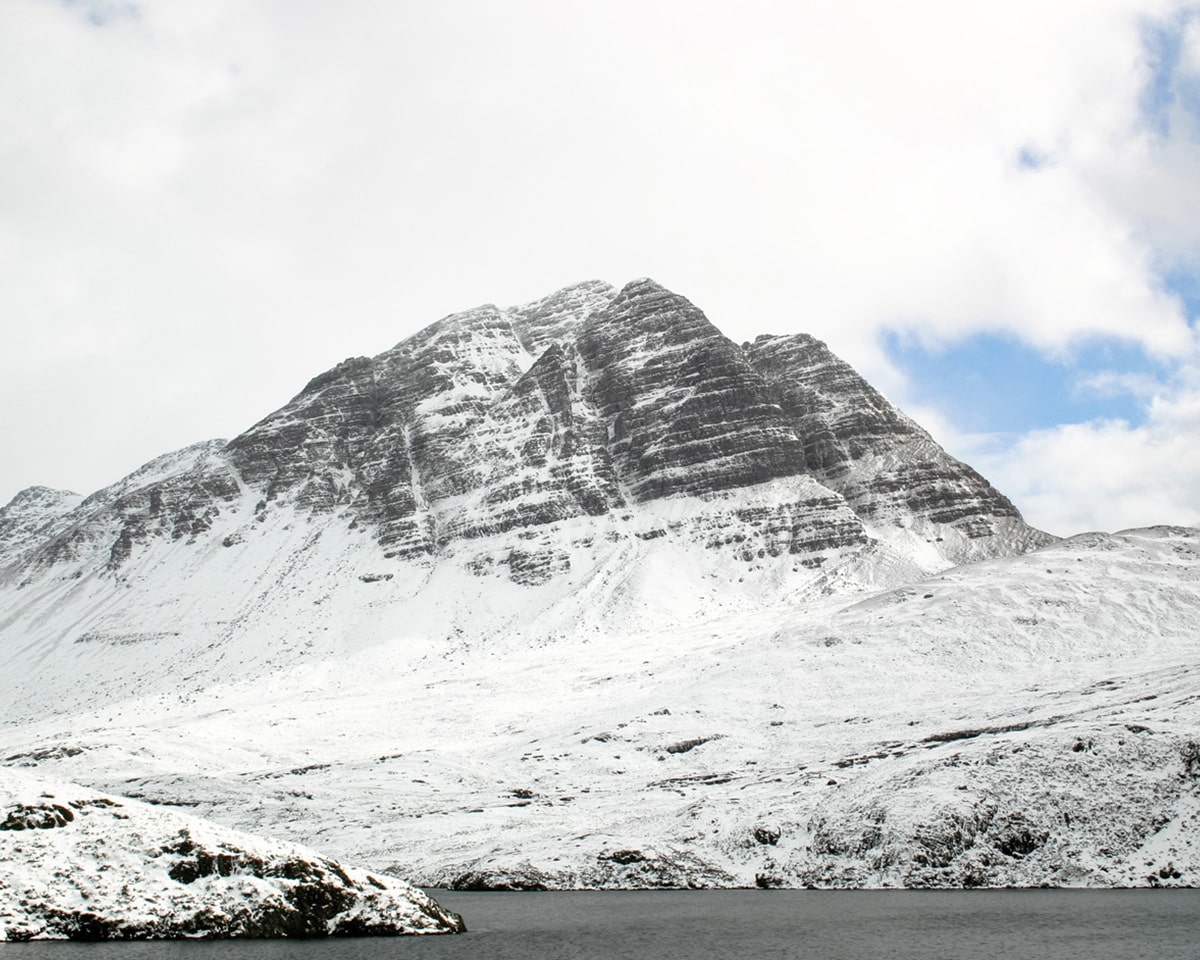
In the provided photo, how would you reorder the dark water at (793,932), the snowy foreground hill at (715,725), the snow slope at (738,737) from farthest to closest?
the snowy foreground hill at (715,725) < the snow slope at (738,737) < the dark water at (793,932)

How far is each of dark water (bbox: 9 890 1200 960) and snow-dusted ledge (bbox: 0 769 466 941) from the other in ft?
3.45

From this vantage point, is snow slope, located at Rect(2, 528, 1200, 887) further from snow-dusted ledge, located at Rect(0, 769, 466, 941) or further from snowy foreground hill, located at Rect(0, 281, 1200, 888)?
snow-dusted ledge, located at Rect(0, 769, 466, 941)

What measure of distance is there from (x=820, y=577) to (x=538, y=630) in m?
50.1

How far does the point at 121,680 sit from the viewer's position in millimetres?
189750

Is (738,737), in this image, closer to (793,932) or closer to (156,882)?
(793,932)

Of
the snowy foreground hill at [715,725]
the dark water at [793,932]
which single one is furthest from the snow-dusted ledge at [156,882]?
the snowy foreground hill at [715,725]

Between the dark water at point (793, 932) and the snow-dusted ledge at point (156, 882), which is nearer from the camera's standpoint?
the dark water at point (793, 932)

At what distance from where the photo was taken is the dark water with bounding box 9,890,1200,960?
3762 cm

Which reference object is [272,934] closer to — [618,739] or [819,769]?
[819,769]

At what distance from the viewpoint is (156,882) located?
41.1 m

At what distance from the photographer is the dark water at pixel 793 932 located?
37.6m

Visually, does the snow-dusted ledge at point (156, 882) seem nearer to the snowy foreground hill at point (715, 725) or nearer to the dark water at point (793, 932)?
the dark water at point (793, 932)

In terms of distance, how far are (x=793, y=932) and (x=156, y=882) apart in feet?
81.6

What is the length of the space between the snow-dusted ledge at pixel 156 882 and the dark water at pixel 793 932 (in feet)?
3.45
